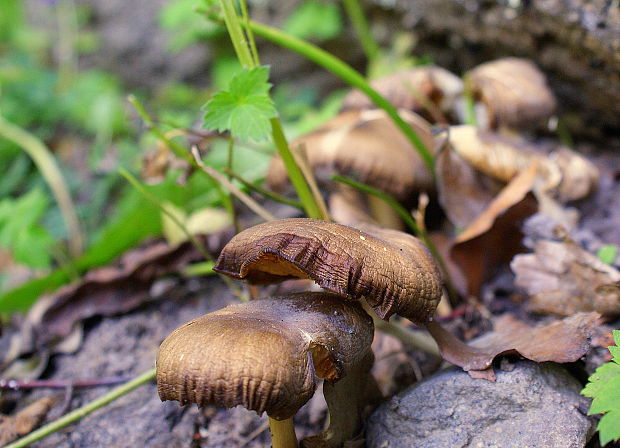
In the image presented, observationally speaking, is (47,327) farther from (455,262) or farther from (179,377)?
(455,262)

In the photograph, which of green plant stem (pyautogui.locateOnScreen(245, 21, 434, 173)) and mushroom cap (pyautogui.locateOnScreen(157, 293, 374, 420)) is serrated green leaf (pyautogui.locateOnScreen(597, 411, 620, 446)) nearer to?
mushroom cap (pyautogui.locateOnScreen(157, 293, 374, 420))

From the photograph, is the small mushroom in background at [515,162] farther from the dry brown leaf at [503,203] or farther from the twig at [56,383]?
the twig at [56,383]

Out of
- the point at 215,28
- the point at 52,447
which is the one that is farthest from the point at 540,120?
the point at 215,28

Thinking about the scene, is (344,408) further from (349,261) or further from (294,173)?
(294,173)

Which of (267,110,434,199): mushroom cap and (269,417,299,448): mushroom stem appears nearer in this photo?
(269,417,299,448): mushroom stem

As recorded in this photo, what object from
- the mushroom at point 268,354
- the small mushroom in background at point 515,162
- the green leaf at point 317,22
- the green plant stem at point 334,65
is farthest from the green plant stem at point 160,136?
the green leaf at point 317,22

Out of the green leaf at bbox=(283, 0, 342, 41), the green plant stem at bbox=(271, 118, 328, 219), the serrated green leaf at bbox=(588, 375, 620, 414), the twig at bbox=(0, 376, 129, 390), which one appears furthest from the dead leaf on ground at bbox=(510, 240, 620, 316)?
the green leaf at bbox=(283, 0, 342, 41)
